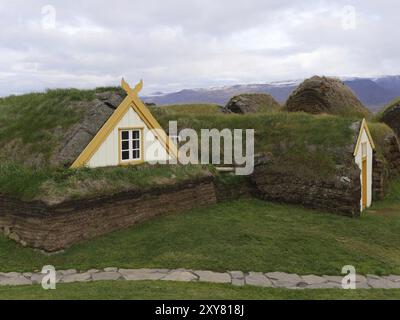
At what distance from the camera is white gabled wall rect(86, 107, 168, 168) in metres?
13.9

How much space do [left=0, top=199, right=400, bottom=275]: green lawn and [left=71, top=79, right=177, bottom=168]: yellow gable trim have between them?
2624 mm

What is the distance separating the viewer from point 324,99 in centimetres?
2642

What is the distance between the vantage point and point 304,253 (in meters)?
11.5

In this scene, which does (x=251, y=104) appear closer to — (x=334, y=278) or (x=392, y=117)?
(x=392, y=117)

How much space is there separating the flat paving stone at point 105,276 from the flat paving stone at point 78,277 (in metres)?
0.13

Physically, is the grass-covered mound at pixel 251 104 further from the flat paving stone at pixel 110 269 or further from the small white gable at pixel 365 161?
the flat paving stone at pixel 110 269

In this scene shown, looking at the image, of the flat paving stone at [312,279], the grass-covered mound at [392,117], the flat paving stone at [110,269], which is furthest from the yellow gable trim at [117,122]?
the grass-covered mound at [392,117]

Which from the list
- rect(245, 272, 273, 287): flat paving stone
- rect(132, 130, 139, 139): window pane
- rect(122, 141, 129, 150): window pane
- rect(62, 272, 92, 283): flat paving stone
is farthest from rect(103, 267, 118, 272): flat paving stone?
rect(132, 130, 139, 139): window pane

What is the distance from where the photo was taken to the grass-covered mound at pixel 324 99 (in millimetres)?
26469

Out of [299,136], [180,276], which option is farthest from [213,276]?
[299,136]

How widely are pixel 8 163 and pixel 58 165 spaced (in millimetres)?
1906

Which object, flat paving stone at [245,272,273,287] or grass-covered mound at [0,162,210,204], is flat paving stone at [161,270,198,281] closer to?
flat paving stone at [245,272,273,287]

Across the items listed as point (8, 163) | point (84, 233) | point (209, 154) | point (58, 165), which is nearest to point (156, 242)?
point (84, 233)
